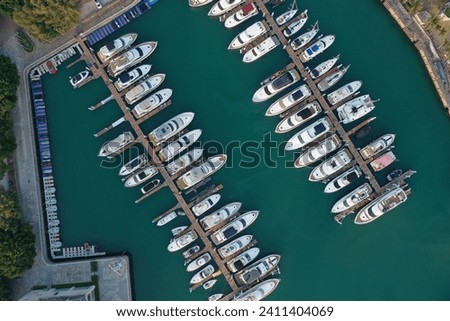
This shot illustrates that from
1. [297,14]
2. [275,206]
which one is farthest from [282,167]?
[297,14]

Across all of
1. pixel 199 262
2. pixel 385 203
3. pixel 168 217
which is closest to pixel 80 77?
pixel 168 217

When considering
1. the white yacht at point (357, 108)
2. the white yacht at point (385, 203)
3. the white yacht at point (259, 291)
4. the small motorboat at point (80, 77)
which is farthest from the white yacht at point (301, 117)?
the small motorboat at point (80, 77)

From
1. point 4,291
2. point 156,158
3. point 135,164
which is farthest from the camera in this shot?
point 156,158

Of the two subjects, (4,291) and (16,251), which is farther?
(4,291)

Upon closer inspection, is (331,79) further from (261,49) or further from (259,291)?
(259,291)

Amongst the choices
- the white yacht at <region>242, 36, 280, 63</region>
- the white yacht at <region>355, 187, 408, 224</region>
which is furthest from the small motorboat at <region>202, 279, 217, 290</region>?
the white yacht at <region>242, 36, 280, 63</region>
